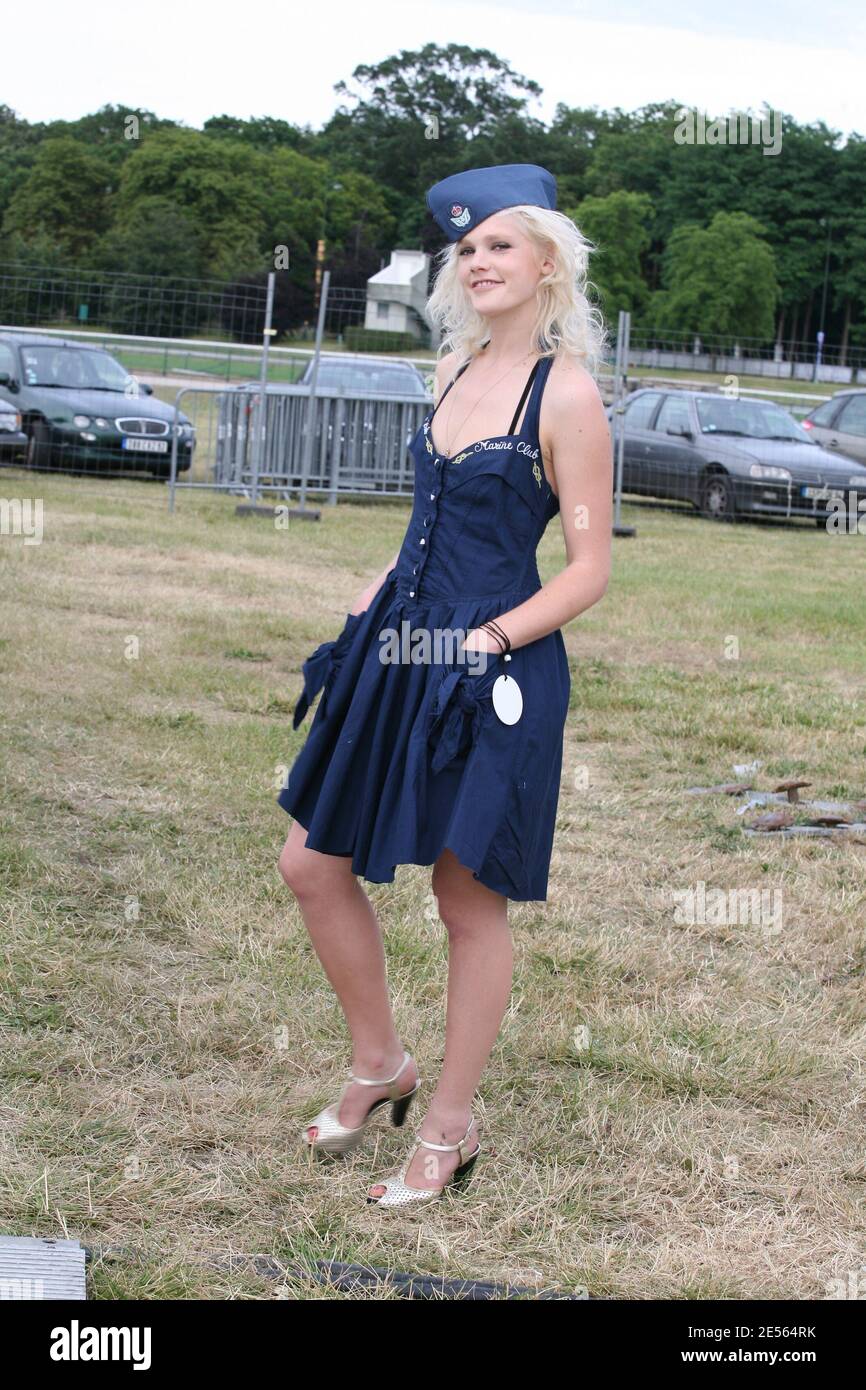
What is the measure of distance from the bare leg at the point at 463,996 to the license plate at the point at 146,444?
13440mm

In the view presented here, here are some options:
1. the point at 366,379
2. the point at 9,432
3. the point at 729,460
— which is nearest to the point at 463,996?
the point at 9,432

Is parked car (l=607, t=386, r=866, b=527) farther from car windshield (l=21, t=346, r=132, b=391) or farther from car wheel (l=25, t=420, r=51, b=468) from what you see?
car wheel (l=25, t=420, r=51, b=468)

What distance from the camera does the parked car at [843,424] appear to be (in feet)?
56.9

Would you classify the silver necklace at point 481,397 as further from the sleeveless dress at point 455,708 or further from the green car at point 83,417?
the green car at point 83,417

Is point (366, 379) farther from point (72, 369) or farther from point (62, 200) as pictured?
point (62, 200)

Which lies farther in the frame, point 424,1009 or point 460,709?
point 424,1009

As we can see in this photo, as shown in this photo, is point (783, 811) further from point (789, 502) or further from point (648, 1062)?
point (789, 502)

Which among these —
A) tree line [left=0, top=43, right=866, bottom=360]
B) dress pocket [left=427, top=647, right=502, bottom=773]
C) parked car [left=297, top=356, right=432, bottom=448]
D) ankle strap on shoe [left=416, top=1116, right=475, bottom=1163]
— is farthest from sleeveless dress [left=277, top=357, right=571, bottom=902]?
tree line [left=0, top=43, right=866, bottom=360]

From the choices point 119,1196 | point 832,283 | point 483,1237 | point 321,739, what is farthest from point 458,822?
point 832,283

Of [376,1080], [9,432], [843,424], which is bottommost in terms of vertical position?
[376,1080]

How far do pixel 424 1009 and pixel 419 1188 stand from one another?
0.92 meters

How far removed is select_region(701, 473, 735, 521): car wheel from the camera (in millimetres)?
16688

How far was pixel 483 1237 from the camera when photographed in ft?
9.48

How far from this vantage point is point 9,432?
1538cm
